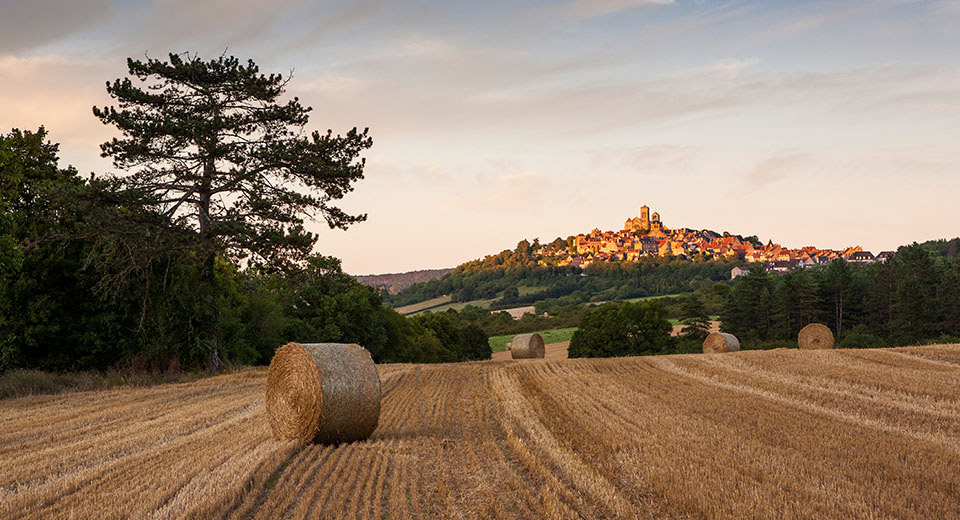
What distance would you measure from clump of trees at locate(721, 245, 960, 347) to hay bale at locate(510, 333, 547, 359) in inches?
1184

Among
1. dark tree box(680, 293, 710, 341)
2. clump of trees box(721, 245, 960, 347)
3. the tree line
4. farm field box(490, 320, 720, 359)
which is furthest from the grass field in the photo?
the tree line

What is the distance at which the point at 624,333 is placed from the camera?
6506 centimetres

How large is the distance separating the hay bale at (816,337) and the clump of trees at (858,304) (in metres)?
30.8

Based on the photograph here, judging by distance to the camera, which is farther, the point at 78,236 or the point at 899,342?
the point at 899,342

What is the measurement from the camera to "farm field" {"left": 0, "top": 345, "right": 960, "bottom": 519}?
6672 millimetres

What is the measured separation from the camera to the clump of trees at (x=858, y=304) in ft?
196

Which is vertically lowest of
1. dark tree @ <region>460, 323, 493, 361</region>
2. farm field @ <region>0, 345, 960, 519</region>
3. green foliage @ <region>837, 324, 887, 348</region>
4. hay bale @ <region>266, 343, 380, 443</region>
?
dark tree @ <region>460, 323, 493, 361</region>

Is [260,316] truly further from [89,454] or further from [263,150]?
[89,454]

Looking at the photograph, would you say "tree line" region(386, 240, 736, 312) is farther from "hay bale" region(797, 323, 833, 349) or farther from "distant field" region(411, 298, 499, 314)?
"hay bale" region(797, 323, 833, 349)

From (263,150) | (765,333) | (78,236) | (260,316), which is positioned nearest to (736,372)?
(263,150)

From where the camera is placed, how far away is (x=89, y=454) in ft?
30.2

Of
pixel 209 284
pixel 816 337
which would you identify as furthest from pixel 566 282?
pixel 209 284

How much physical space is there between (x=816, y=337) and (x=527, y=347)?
49.9 ft

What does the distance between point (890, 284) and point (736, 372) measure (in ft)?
185
